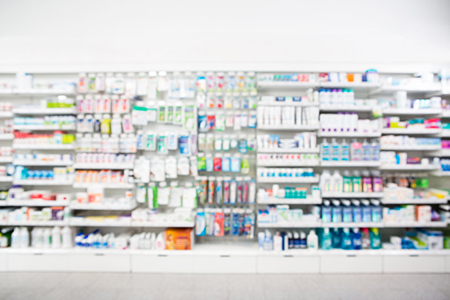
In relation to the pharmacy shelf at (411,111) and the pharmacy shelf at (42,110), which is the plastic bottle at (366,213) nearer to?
the pharmacy shelf at (411,111)

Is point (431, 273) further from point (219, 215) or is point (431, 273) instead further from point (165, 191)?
point (165, 191)

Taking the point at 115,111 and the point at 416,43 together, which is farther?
the point at 115,111

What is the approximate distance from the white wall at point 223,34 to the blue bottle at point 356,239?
246cm

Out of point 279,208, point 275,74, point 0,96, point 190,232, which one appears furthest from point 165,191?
point 0,96

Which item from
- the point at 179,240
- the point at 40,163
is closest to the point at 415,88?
the point at 179,240

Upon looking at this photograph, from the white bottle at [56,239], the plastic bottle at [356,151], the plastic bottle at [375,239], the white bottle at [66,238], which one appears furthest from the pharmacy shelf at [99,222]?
the plastic bottle at [375,239]

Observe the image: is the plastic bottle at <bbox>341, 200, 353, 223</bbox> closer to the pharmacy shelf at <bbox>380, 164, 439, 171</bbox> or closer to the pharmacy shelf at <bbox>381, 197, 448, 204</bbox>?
the pharmacy shelf at <bbox>381, 197, 448, 204</bbox>

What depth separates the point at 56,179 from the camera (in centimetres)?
404

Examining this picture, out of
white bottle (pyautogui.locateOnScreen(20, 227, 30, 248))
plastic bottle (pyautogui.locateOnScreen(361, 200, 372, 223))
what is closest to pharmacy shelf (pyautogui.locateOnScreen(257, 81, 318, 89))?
plastic bottle (pyautogui.locateOnScreen(361, 200, 372, 223))

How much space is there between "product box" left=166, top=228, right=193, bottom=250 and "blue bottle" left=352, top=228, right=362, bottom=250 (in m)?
2.35

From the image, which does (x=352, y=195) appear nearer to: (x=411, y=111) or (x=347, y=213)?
(x=347, y=213)

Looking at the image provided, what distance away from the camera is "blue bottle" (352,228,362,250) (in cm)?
390

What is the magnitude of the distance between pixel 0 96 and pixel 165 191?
3.17 metres

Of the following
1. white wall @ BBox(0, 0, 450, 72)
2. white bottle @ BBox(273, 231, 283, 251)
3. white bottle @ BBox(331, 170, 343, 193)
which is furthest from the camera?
white bottle @ BBox(331, 170, 343, 193)
